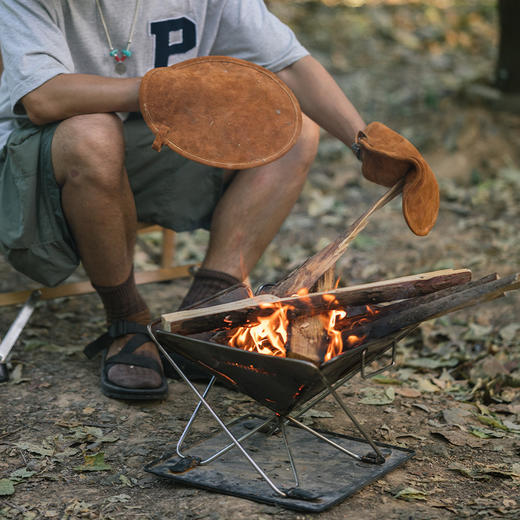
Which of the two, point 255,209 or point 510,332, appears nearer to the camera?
point 255,209

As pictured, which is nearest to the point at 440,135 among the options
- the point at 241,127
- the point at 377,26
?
the point at 377,26

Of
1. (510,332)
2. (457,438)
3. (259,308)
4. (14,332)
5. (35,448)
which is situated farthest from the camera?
(510,332)

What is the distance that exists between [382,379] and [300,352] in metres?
1.01

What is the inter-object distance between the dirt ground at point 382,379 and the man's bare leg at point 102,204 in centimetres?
27

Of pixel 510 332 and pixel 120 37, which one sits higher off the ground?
pixel 120 37

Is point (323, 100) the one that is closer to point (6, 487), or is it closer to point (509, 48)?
point (6, 487)

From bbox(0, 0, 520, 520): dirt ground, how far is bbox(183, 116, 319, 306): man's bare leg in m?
A: 0.49

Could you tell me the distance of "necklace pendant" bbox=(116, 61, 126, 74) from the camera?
97.0 inches

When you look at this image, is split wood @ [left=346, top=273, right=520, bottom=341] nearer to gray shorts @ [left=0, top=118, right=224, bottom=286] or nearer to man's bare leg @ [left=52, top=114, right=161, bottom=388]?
man's bare leg @ [left=52, top=114, right=161, bottom=388]

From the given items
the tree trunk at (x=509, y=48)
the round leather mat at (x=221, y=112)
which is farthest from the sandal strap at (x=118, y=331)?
the tree trunk at (x=509, y=48)

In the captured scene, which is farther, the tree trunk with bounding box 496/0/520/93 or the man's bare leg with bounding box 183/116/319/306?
the tree trunk with bounding box 496/0/520/93

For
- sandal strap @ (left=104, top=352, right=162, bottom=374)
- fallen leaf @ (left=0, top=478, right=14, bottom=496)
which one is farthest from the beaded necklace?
fallen leaf @ (left=0, top=478, right=14, bottom=496)

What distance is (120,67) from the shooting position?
247cm

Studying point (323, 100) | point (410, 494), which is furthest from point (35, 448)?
point (323, 100)
